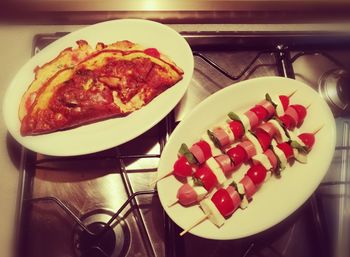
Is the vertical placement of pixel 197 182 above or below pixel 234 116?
below

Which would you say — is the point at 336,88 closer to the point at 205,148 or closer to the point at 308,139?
the point at 308,139

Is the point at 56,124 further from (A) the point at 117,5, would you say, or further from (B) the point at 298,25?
(B) the point at 298,25

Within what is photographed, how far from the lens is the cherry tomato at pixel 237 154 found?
1.54 meters

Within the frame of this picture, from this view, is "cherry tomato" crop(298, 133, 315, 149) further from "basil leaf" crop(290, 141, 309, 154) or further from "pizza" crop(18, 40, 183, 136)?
"pizza" crop(18, 40, 183, 136)

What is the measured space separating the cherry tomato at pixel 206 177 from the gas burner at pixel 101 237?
0.40 m

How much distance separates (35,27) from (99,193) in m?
0.97

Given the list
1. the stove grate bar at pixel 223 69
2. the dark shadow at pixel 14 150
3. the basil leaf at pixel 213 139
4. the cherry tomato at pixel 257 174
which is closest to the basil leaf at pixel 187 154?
the basil leaf at pixel 213 139

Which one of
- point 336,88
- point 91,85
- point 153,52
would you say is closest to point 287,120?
point 336,88

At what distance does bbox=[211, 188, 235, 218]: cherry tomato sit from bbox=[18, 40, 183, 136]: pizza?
0.54 metres

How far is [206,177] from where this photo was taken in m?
1.47

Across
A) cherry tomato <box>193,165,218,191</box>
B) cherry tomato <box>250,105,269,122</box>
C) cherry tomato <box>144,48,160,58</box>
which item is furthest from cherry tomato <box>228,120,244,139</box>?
cherry tomato <box>144,48,160,58</box>

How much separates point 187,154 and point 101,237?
501 mm

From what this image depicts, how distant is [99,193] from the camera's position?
1.61 m

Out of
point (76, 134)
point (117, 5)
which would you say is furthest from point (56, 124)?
point (117, 5)
